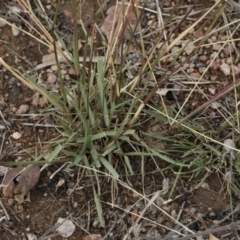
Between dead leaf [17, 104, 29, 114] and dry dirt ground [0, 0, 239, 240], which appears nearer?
dry dirt ground [0, 0, 239, 240]

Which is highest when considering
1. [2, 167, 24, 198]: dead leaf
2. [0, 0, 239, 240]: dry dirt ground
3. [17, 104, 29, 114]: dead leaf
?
[17, 104, 29, 114]: dead leaf

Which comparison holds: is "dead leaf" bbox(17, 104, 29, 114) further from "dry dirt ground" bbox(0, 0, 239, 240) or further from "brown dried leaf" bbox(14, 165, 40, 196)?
"brown dried leaf" bbox(14, 165, 40, 196)

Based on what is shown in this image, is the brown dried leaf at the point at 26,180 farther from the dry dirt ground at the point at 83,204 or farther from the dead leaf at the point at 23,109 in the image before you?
the dead leaf at the point at 23,109

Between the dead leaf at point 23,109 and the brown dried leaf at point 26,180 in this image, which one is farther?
the dead leaf at point 23,109

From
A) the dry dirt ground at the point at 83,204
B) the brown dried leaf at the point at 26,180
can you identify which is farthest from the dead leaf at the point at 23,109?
the brown dried leaf at the point at 26,180

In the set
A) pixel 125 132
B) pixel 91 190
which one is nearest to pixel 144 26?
pixel 125 132

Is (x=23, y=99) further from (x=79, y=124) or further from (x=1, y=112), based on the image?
(x=79, y=124)

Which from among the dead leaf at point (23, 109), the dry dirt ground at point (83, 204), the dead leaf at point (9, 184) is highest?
the dead leaf at point (23, 109)

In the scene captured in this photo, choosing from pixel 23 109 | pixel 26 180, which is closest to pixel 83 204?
pixel 26 180

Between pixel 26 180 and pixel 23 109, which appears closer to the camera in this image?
pixel 26 180

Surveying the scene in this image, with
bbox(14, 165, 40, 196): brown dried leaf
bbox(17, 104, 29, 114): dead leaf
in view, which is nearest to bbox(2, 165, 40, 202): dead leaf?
bbox(14, 165, 40, 196): brown dried leaf

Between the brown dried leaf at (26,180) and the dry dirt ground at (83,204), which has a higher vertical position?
the brown dried leaf at (26,180)

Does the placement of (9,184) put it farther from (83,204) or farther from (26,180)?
(83,204)
